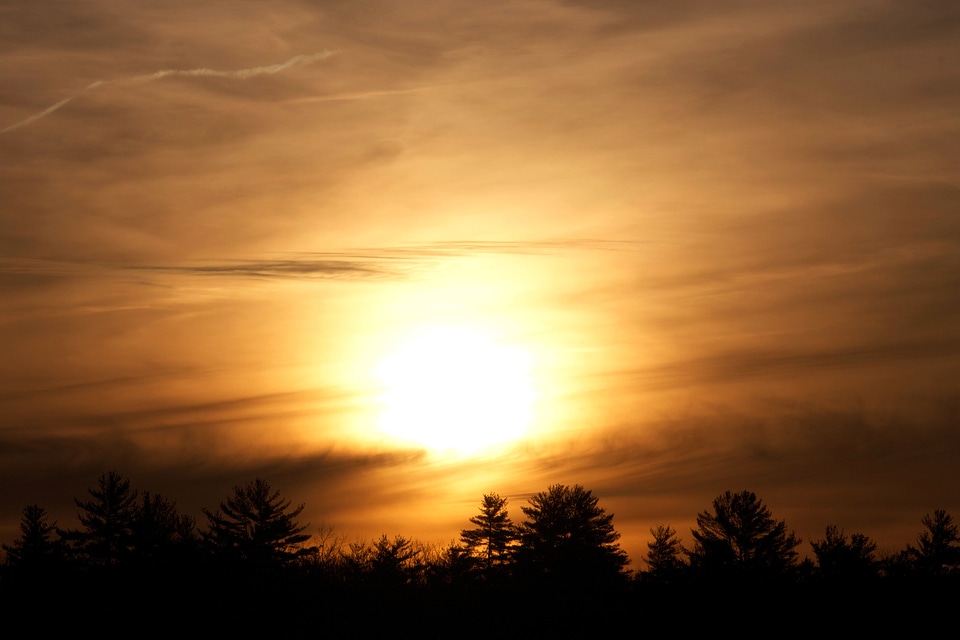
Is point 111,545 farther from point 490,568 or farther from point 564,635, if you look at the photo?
point 564,635

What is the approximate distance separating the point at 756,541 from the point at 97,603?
165ft

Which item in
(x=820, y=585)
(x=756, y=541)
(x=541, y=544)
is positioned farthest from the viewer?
(x=541, y=544)

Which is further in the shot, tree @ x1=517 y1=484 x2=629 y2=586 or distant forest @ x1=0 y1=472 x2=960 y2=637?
tree @ x1=517 y1=484 x2=629 y2=586

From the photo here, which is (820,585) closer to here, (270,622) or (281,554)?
(270,622)

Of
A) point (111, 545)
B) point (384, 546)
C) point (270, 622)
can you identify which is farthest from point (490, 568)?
point (270, 622)

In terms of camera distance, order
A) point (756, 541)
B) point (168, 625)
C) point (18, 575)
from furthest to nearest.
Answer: point (756, 541) → point (18, 575) → point (168, 625)

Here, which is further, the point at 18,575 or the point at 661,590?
the point at 661,590

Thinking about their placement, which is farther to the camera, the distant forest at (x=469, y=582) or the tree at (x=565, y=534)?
the tree at (x=565, y=534)

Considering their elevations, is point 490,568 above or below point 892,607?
above

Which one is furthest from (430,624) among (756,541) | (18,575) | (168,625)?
(756,541)

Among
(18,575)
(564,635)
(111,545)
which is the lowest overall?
(564,635)

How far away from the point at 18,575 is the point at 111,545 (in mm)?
26354

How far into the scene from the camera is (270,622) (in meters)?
60.8

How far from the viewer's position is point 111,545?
94500 millimetres
